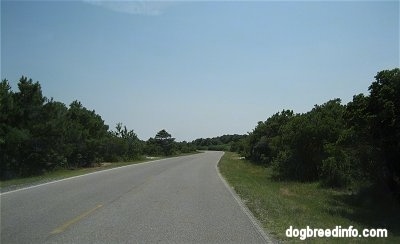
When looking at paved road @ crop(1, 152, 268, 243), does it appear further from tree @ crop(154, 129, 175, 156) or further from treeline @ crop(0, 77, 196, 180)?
tree @ crop(154, 129, 175, 156)

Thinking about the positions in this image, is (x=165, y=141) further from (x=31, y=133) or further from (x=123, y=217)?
(x=123, y=217)

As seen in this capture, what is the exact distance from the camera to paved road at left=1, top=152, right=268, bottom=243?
31.9 feet

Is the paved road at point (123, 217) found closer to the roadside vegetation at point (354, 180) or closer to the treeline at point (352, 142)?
the roadside vegetation at point (354, 180)

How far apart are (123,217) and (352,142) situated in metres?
11.0

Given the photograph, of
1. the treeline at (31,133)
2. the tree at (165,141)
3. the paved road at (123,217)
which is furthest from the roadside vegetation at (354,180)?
the tree at (165,141)

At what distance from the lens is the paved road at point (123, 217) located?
9711mm

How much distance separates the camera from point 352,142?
1930cm

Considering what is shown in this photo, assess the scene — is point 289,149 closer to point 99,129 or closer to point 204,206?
point 204,206

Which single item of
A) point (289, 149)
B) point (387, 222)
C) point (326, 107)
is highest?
point (326, 107)

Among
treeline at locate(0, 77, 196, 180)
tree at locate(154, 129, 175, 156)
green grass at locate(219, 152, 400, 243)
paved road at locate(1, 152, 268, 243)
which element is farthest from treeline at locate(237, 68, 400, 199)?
tree at locate(154, 129, 175, 156)

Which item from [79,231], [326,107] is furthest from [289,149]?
[79,231]

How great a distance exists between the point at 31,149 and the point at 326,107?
22129 mm

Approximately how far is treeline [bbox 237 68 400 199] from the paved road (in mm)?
5541

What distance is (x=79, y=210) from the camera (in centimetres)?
1348
